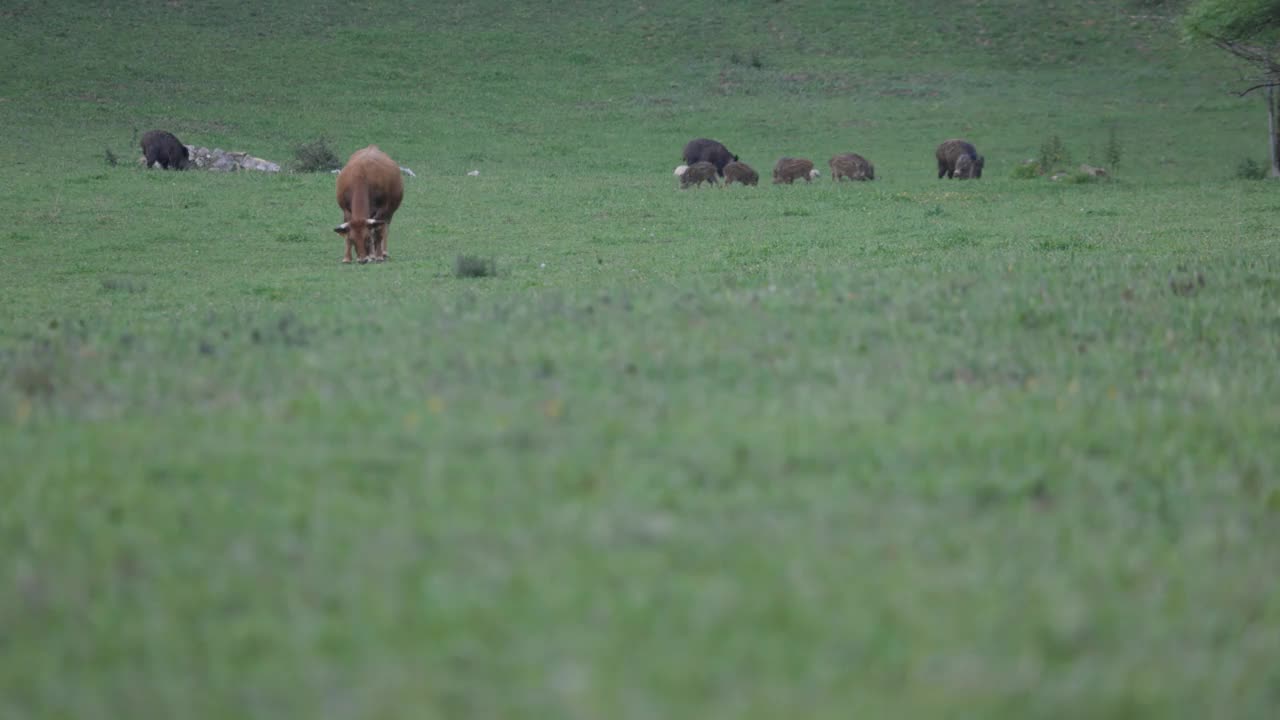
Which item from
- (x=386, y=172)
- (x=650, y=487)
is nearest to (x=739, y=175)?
(x=386, y=172)

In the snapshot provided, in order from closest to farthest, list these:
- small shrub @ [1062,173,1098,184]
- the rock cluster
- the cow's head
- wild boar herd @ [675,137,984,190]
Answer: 1. the cow's head
2. wild boar herd @ [675,137,984,190]
3. small shrub @ [1062,173,1098,184]
4. the rock cluster

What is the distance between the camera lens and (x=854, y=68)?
59.7 m

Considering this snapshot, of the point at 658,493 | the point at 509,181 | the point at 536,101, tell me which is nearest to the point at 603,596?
the point at 658,493

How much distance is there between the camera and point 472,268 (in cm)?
1767

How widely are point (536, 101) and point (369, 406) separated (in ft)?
151

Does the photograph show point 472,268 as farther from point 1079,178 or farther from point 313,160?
point 1079,178

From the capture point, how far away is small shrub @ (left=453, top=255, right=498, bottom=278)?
17625 millimetres

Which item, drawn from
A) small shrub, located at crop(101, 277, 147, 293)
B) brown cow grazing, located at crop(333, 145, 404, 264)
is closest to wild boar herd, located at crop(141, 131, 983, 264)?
brown cow grazing, located at crop(333, 145, 404, 264)

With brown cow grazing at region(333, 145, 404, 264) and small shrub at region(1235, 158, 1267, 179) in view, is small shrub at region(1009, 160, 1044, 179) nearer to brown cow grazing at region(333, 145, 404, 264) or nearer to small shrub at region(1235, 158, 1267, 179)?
small shrub at region(1235, 158, 1267, 179)

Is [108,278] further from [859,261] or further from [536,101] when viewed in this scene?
[536,101]

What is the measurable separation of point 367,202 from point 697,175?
15128 mm

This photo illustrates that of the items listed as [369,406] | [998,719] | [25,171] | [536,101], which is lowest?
[998,719]

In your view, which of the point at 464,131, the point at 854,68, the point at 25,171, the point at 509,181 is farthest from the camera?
the point at 854,68

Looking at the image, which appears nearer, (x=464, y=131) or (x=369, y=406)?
(x=369, y=406)
